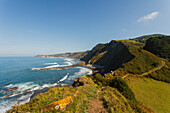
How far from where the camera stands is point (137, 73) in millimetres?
29875

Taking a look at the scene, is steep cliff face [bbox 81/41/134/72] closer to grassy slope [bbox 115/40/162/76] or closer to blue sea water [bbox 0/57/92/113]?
grassy slope [bbox 115/40/162/76]

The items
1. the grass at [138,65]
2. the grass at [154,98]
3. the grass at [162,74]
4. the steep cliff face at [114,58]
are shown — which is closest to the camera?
the grass at [154,98]

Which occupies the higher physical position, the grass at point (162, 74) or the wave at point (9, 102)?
the grass at point (162, 74)

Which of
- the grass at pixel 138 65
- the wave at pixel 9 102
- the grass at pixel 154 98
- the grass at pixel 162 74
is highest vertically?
the grass at pixel 138 65

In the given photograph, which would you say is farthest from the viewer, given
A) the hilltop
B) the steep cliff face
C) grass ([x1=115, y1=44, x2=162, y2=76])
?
the steep cliff face

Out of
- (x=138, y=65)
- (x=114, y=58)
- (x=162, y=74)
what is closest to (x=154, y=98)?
(x=138, y=65)

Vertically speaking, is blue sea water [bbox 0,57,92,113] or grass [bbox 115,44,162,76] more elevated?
grass [bbox 115,44,162,76]

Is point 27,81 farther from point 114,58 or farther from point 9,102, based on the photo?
point 114,58

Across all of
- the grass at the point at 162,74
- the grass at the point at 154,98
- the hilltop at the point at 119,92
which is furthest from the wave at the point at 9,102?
the grass at the point at 162,74

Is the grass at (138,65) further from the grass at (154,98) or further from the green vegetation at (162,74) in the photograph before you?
the grass at (154,98)

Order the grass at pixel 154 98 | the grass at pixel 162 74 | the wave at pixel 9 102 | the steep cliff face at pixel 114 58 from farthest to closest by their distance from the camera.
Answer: the steep cliff face at pixel 114 58
the grass at pixel 162 74
the wave at pixel 9 102
the grass at pixel 154 98

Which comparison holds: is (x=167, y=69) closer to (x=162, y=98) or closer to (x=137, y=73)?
(x=137, y=73)

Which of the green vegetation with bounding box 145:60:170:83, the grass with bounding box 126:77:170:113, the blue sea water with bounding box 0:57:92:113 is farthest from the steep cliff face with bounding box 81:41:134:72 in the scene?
the grass with bounding box 126:77:170:113

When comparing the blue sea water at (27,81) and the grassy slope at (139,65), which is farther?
the grassy slope at (139,65)
